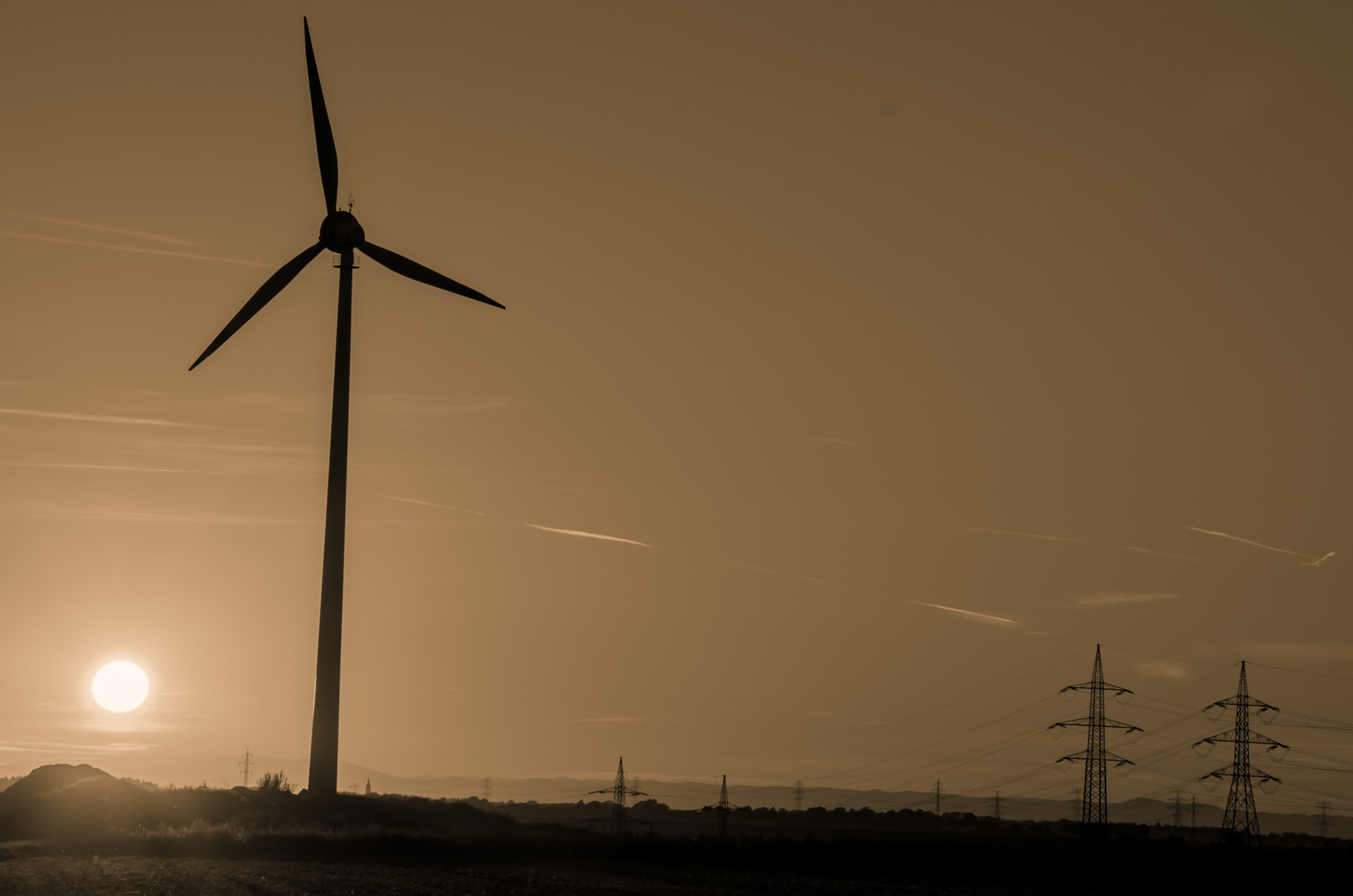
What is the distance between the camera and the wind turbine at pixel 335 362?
6575cm

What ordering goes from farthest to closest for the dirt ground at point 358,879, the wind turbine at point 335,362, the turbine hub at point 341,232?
1. the turbine hub at point 341,232
2. the wind turbine at point 335,362
3. the dirt ground at point 358,879

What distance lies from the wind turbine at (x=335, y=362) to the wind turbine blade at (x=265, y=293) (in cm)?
5

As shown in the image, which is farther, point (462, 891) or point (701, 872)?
point (701, 872)

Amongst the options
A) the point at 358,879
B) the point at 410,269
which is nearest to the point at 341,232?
the point at 410,269

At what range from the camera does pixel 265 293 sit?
73.8 metres

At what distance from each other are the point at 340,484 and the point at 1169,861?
50205mm

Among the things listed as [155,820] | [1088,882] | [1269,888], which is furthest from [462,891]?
[1269,888]

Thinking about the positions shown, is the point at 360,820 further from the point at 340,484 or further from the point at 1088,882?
the point at 1088,882

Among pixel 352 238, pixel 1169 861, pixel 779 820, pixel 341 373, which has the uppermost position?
pixel 352 238

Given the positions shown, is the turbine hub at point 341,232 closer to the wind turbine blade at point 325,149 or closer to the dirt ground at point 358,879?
the wind turbine blade at point 325,149

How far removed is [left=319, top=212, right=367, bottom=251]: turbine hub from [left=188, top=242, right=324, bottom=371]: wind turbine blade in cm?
74

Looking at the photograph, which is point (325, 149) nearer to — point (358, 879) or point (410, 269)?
point (410, 269)

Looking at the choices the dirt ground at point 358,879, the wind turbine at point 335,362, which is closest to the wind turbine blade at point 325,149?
the wind turbine at point 335,362

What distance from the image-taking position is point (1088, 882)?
59125 mm
